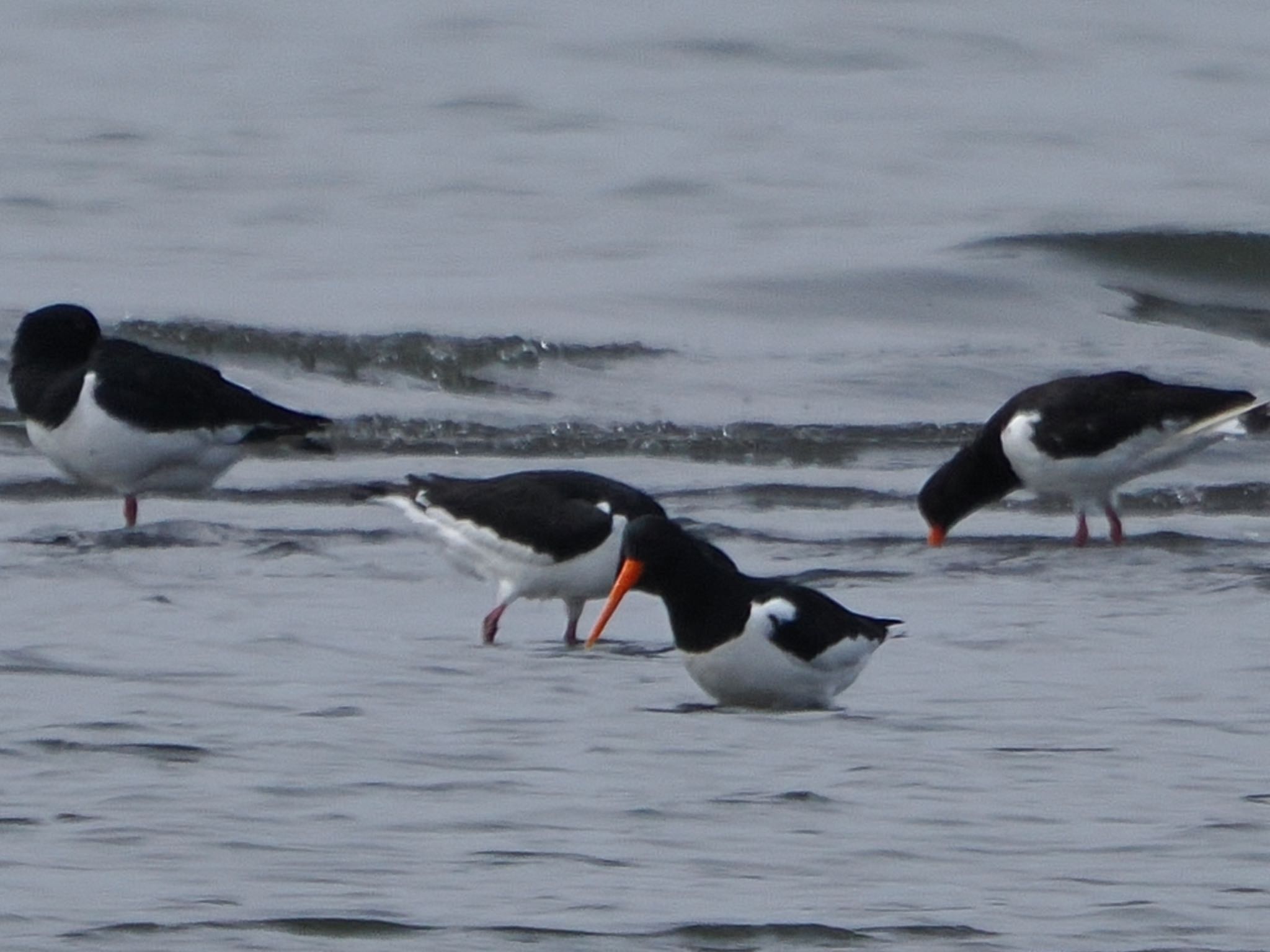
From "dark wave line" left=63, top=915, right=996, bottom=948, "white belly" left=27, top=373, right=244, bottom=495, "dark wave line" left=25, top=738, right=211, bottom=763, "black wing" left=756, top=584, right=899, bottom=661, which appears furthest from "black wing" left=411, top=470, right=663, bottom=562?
"dark wave line" left=63, top=915, right=996, bottom=948

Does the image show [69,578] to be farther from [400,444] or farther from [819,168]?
[819,168]

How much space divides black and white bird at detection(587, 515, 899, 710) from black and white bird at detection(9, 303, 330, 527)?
130 inches

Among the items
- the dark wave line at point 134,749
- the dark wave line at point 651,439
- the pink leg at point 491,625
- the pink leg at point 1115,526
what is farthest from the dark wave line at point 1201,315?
the dark wave line at point 134,749

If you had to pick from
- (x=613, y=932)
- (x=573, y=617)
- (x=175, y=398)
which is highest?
(x=175, y=398)

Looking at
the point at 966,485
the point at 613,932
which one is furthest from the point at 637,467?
the point at 613,932

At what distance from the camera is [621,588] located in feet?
22.9

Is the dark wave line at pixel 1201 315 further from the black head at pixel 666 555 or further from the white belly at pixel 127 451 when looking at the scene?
the black head at pixel 666 555

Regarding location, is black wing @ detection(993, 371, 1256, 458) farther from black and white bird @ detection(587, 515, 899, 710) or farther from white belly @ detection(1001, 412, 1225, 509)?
black and white bird @ detection(587, 515, 899, 710)

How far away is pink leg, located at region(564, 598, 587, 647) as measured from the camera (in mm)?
7820

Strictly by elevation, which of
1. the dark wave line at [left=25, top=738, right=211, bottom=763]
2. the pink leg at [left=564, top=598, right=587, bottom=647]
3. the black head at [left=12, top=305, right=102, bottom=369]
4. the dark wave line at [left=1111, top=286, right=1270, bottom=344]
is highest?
the black head at [left=12, top=305, right=102, bottom=369]

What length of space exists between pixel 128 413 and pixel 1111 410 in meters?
3.57

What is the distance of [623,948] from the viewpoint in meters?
4.41

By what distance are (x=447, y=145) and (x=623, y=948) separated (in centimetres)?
1790

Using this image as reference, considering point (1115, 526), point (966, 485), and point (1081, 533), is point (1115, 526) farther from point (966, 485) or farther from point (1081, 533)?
point (966, 485)
